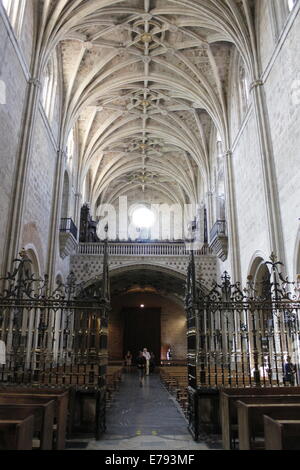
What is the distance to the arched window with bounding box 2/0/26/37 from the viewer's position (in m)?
12.1

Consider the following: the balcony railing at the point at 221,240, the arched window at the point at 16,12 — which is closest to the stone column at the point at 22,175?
the arched window at the point at 16,12

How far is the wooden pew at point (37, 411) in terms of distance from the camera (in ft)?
13.1

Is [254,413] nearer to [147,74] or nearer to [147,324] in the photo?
[147,74]

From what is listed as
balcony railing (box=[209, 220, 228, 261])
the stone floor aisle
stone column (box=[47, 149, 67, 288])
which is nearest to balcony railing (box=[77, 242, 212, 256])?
balcony railing (box=[209, 220, 228, 261])

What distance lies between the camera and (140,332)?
29.4m

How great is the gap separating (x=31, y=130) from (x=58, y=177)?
444 cm

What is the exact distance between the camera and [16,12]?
12.5 metres

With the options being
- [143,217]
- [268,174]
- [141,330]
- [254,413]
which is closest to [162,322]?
[141,330]

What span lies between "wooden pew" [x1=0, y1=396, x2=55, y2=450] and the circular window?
28316 millimetres

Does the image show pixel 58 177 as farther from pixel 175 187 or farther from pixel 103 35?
pixel 175 187

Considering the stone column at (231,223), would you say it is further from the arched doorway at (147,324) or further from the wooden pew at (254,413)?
the arched doorway at (147,324)

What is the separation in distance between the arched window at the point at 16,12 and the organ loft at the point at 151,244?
0.07 meters

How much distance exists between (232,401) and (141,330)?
978 inches
